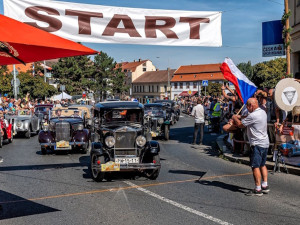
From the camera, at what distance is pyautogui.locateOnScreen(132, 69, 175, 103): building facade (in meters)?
112

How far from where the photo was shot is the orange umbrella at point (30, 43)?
13.2 ft

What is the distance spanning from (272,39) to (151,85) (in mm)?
105583

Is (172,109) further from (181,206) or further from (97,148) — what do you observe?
(181,206)

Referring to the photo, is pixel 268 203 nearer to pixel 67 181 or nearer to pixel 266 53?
pixel 67 181

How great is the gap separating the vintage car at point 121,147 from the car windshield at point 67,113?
5312 millimetres

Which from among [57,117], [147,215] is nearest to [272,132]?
[147,215]

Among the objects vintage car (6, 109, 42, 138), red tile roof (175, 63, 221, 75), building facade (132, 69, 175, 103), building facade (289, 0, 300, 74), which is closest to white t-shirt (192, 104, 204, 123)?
building facade (289, 0, 300, 74)

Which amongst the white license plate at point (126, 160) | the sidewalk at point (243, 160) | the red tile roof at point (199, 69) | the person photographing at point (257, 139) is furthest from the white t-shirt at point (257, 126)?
the red tile roof at point (199, 69)

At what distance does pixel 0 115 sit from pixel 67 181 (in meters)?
8.98

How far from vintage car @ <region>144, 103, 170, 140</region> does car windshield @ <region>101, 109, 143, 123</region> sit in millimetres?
360

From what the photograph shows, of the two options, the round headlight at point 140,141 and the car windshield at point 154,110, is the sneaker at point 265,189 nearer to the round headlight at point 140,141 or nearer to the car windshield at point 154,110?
the round headlight at point 140,141

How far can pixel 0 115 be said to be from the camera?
15.7 metres

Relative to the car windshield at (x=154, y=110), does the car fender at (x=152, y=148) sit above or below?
below

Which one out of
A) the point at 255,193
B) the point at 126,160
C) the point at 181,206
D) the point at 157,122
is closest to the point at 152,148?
the point at 126,160
